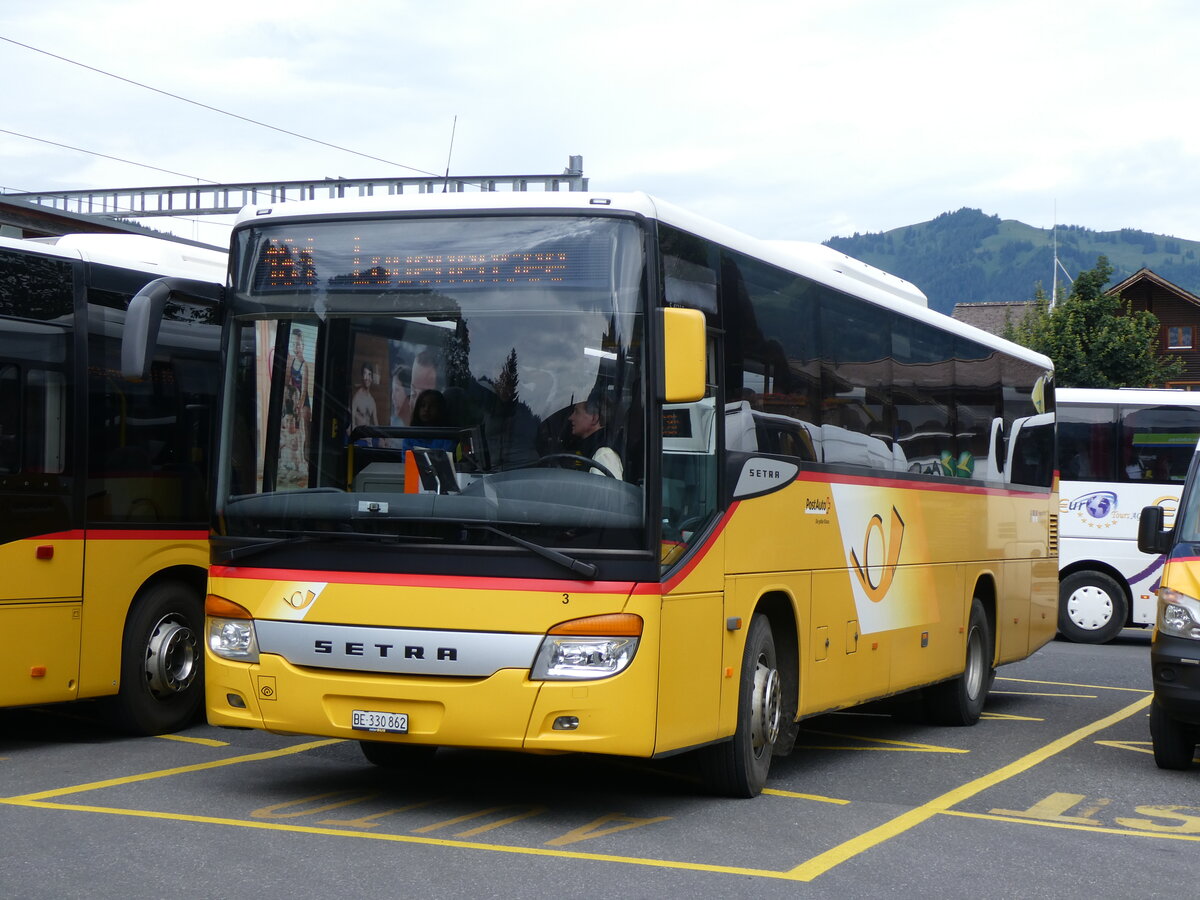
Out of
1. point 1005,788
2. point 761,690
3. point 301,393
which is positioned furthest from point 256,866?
point 1005,788

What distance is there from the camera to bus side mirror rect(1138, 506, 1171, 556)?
10.6 meters

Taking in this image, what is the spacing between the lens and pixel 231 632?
8.19 m

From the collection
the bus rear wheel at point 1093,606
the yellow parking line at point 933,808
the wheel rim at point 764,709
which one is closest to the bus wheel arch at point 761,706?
the wheel rim at point 764,709

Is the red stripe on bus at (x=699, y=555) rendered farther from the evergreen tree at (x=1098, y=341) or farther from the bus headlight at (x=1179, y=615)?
the evergreen tree at (x=1098, y=341)

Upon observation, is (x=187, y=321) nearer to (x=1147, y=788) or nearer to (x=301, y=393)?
(x=301, y=393)

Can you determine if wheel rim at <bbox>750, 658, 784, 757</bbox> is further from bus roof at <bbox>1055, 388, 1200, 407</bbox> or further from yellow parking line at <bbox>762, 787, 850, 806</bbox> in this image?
bus roof at <bbox>1055, 388, 1200, 407</bbox>

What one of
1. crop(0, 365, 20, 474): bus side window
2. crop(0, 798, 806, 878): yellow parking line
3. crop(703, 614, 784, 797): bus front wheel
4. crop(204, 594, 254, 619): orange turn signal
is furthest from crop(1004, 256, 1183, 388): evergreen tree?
crop(0, 798, 806, 878): yellow parking line

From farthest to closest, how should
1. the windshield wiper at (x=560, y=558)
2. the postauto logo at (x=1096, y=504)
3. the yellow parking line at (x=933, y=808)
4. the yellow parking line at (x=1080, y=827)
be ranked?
the postauto logo at (x=1096, y=504) → the yellow parking line at (x=1080, y=827) → the windshield wiper at (x=560, y=558) → the yellow parking line at (x=933, y=808)

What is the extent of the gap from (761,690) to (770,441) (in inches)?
54.0

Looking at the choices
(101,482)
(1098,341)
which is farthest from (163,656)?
(1098,341)

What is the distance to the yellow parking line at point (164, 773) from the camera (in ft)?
27.7

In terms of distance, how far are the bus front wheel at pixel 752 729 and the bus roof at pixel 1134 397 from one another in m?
14.6

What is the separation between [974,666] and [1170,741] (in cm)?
313

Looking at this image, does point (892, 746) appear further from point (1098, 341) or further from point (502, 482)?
point (1098, 341)
